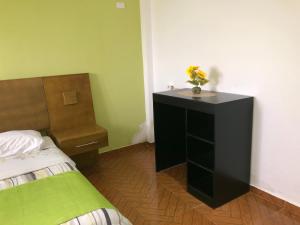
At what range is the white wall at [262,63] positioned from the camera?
193 cm

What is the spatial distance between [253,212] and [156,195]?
0.89 meters

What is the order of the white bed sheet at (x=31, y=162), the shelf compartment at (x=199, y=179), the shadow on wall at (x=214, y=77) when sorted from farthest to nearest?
1. the shadow on wall at (x=214, y=77)
2. the shelf compartment at (x=199, y=179)
3. the white bed sheet at (x=31, y=162)

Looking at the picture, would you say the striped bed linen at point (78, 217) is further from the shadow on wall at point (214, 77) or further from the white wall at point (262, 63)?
the shadow on wall at point (214, 77)

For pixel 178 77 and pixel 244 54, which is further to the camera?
pixel 178 77

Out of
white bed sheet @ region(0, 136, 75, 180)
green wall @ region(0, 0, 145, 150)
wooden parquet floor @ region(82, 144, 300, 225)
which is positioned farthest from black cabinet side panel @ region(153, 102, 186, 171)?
white bed sheet @ region(0, 136, 75, 180)

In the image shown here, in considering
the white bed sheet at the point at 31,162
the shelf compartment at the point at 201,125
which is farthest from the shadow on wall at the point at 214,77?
the white bed sheet at the point at 31,162

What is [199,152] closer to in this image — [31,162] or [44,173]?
[44,173]

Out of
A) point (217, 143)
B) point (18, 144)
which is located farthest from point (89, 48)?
point (217, 143)

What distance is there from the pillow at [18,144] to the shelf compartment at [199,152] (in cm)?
142

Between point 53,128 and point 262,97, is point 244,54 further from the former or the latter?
point 53,128

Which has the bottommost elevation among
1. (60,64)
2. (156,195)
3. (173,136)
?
(156,195)

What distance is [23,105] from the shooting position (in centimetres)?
270

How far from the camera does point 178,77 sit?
3.10 m

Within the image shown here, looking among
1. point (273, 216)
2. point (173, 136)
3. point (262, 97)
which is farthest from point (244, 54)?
point (273, 216)
